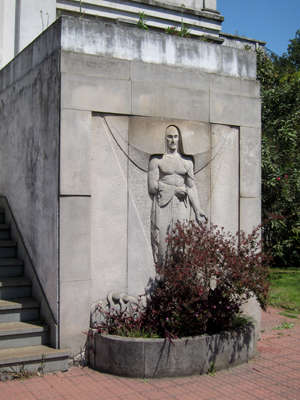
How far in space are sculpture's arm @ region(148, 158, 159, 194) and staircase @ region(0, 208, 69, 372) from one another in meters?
2.21

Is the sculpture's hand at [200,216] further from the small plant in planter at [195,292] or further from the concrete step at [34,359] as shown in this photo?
the concrete step at [34,359]

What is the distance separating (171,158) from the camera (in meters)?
7.08

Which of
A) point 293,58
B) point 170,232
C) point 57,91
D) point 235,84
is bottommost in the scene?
point 170,232

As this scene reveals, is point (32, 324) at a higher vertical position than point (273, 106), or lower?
lower

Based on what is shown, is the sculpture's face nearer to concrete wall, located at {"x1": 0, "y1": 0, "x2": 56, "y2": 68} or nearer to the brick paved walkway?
A: the brick paved walkway

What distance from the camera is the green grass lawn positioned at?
995 centimetres

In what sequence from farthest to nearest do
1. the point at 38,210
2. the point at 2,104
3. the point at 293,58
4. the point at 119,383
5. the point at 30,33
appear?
the point at 293,58, the point at 30,33, the point at 2,104, the point at 38,210, the point at 119,383

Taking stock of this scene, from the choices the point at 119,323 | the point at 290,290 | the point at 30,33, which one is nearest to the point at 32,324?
the point at 119,323

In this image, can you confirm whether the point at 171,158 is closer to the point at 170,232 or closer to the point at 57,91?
the point at 170,232

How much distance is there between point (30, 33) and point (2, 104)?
4.14 m

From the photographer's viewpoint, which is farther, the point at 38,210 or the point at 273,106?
the point at 273,106

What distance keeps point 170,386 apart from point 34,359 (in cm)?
165

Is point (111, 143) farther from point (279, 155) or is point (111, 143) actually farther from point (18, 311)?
point (279, 155)

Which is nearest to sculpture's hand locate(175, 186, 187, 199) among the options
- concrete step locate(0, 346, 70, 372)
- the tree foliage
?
concrete step locate(0, 346, 70, 372)
